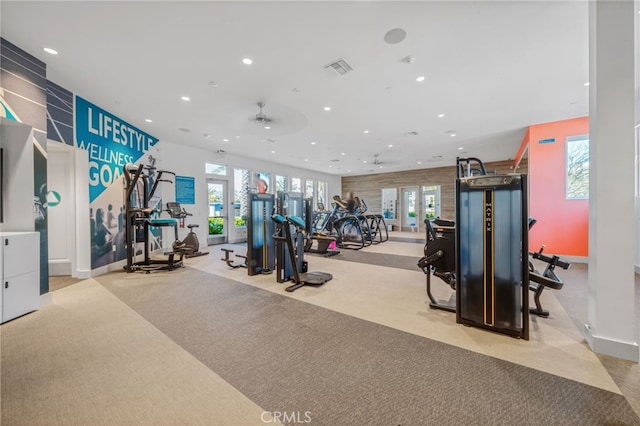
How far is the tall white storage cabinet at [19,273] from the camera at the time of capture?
2809 millimetres

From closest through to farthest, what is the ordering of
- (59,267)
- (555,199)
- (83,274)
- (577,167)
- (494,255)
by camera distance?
(494,255), (83,274), (59,267), (577,167), (555,199)

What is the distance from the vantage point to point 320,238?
6.06 m

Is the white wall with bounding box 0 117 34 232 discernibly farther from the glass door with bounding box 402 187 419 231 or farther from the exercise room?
the glass door with bounding box 402 187 419 231

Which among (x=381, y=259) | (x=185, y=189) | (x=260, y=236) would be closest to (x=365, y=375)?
(x=260, y=236)

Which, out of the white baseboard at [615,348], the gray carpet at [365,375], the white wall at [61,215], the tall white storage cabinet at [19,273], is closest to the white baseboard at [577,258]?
the white baseboard at [615,348]

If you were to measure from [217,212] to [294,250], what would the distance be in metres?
5.93

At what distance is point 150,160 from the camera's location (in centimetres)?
686

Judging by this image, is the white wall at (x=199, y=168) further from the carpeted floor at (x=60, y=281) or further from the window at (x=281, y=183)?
the carpeted floor at (x=60, y=281)

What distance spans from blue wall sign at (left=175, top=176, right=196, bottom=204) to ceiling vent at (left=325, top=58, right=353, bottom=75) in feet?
21.0

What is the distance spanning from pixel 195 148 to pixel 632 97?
941 centimetres

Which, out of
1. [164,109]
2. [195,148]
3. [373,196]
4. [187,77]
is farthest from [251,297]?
[373,196]

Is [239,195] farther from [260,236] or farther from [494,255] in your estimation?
[494,255]

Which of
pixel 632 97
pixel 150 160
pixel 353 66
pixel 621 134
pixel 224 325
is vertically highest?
pixel 353 66

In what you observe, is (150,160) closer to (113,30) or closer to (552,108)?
(113,30)
